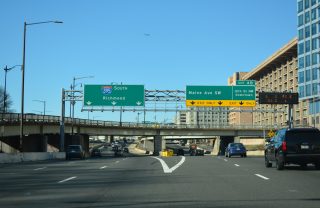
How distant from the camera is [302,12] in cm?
9638

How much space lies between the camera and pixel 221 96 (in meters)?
59.2

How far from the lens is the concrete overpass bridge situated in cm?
6520

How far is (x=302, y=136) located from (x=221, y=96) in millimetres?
37082

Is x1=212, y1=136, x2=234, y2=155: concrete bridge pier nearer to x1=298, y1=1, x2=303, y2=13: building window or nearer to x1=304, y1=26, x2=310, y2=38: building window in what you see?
x1=304, y1=26, x2=310, y2=38: building window

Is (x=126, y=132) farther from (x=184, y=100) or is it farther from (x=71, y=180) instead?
(x=71, y=180)

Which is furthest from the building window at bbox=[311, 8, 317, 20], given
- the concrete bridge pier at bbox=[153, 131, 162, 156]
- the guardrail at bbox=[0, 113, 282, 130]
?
the concrete bridge pier at bbox=[153, 131, 162, 156]

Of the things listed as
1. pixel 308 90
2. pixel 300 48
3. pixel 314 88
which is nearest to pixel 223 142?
pixel 308 90

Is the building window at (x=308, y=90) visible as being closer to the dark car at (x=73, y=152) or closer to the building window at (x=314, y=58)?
the building window at (x=314, y=58)

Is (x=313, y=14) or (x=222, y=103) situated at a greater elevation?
(x=313, y=14)

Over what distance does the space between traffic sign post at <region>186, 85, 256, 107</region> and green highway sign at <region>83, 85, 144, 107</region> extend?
5.88 meters

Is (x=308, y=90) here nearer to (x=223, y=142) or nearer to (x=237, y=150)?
(x=223, y=142)

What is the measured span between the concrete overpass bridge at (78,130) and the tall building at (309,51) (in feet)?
32.6

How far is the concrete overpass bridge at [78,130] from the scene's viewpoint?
214ft

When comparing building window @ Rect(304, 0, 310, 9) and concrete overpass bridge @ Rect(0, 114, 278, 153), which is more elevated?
building window @ Rect(304, 0, 310, 9)
